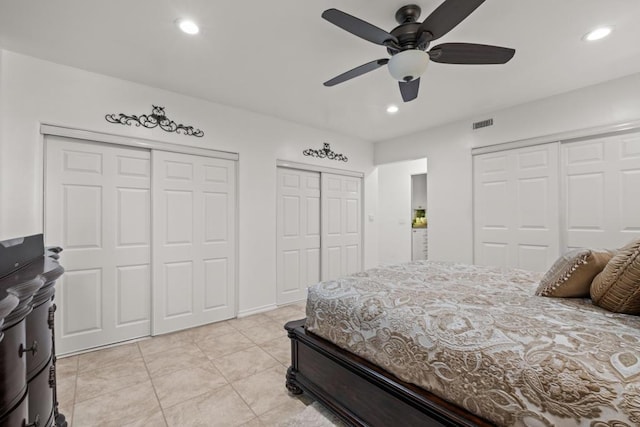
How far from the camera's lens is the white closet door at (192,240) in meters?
3.10

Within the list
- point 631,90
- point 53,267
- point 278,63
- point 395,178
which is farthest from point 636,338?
point 395,178

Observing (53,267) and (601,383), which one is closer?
(601,383)

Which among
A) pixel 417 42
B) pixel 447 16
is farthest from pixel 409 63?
pixel 447 16

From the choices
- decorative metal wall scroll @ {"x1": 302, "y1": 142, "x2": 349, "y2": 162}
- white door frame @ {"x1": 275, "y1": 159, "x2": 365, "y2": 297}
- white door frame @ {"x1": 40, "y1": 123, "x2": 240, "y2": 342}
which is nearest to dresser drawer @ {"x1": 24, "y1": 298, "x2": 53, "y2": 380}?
white door frame @ {"x1": 40, "y1": 123, "x2": 240, "y2": 342}

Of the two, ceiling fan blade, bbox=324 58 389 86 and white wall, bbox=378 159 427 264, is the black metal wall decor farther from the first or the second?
white wall, bbox=378 159 427 264

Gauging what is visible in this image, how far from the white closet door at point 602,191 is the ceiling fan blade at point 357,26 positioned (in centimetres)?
267

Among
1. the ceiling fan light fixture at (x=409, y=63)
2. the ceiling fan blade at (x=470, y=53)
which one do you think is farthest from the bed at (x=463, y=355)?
the ceiling fan blade at (x=470, y=53)

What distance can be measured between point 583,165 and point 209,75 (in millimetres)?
3893

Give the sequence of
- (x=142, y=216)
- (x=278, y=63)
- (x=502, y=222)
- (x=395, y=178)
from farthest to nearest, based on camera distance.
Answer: (x=395, y=178) < (x=502, y=222) < (x=142, y=216) < (x=278, y=63)

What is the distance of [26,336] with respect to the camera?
1.02 metres

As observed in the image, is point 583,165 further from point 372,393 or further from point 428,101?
point 372,393

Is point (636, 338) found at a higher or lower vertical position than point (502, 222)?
lower

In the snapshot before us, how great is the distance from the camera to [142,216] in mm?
3014

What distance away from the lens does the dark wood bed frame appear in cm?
121
